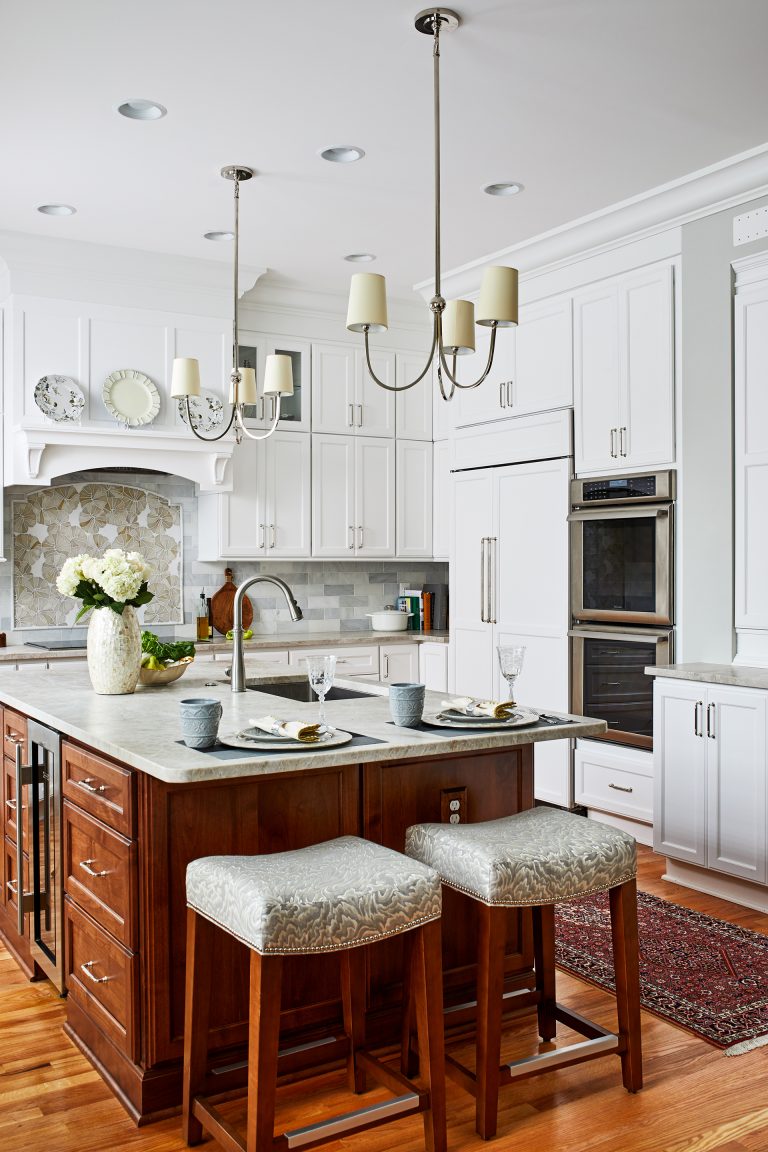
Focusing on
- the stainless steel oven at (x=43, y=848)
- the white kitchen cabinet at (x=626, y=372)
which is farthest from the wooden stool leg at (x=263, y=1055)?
the white kitchen cabinet at (x=626, y=372)

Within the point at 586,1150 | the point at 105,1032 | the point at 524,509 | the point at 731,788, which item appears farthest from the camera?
the point at 524,509

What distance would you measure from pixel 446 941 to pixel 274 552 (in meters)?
3.25

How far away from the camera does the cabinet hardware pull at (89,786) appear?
7.99 feet

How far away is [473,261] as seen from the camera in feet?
16.7

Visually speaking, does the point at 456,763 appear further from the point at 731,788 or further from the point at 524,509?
the point at 524,509

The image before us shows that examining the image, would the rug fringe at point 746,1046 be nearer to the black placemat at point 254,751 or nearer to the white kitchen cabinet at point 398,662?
the black placemat at point 254,751

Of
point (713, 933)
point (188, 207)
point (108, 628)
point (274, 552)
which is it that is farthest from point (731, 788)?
point (188, 207)

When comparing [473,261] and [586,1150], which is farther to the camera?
[473,261]

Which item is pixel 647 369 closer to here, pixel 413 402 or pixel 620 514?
pixel 620 514

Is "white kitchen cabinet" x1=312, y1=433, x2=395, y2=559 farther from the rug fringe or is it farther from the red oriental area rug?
the rug fringe

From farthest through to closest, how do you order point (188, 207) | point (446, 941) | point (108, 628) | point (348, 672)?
point (348, 672), point (188, 207), point (108, 628), point (446, 941)

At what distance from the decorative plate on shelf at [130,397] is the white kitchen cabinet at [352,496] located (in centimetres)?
102

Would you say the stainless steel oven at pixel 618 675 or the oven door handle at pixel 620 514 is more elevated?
the oven door handle at pixel 620 514

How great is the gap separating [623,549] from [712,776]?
3.81 ft
